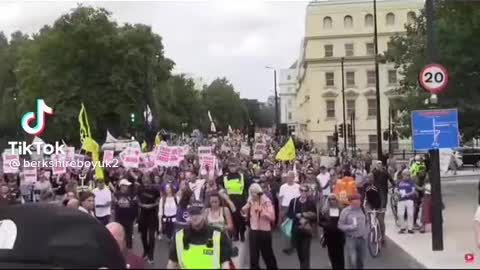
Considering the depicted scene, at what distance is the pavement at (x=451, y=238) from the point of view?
32.2ft

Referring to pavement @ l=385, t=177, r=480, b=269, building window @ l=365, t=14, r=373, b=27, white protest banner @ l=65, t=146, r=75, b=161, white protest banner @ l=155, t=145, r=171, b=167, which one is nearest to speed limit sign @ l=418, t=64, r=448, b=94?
pavement @ l=385, t=177, r=480, b=269

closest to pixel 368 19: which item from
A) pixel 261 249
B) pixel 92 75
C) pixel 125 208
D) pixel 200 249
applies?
pixel 92 75

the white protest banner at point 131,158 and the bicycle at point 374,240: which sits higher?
the white protest banner at point 131,158

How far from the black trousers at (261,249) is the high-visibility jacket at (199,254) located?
224mm

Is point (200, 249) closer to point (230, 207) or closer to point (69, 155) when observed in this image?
point (230, 207)

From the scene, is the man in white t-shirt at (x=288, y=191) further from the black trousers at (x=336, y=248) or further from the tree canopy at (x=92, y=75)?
the tree canopy at (x=92, y=75)

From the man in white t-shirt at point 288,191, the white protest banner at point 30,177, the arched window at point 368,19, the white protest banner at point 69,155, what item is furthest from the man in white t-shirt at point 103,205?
the arched window at point 368,19

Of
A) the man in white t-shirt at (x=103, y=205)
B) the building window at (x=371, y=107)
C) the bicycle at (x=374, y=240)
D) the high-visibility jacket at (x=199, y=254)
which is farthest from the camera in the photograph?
the building window at (x=371, y=107)

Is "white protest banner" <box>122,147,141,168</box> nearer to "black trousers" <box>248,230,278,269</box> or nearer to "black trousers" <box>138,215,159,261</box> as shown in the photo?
"black trousers" <box>138,215,159,261</box>

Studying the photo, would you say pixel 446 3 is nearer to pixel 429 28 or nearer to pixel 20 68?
pixel 429 28

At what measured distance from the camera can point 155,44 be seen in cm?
6694

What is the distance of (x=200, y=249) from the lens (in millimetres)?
5148

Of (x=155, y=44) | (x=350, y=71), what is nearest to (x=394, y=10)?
(x=350, y=71)

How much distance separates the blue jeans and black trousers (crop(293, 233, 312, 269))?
245mm
